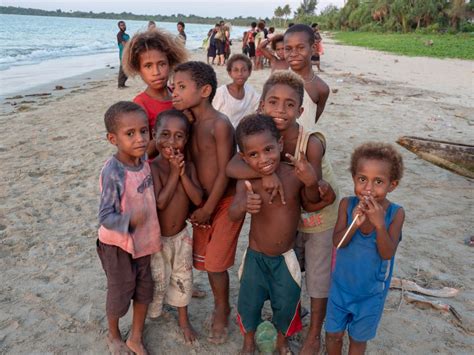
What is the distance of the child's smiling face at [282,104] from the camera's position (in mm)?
2090

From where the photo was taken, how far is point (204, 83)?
2.29m

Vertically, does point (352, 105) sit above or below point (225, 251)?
below

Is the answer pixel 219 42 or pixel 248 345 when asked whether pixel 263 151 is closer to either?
pixel 248 345

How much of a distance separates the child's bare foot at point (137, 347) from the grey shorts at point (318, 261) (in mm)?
1035

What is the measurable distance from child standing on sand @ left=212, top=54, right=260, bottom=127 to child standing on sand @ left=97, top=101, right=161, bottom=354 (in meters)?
1.62

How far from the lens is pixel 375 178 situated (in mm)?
1920

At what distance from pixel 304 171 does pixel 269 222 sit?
0.39 meters

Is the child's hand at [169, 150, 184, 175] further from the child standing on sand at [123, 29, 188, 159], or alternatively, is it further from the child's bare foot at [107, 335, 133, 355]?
the child's bare foot at [107, 335, 133, 355]

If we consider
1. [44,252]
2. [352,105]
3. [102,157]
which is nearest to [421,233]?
[44,252]

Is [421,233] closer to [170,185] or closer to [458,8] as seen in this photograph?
[170,185]

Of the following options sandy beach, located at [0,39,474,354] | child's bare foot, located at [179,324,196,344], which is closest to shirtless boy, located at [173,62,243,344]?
child's bare foot, located at [179,324,196,344]

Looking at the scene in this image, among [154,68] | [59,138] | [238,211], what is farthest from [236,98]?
[59,138]

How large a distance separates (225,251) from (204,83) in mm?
980

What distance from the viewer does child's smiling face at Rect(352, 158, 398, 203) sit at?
6.27 ft
